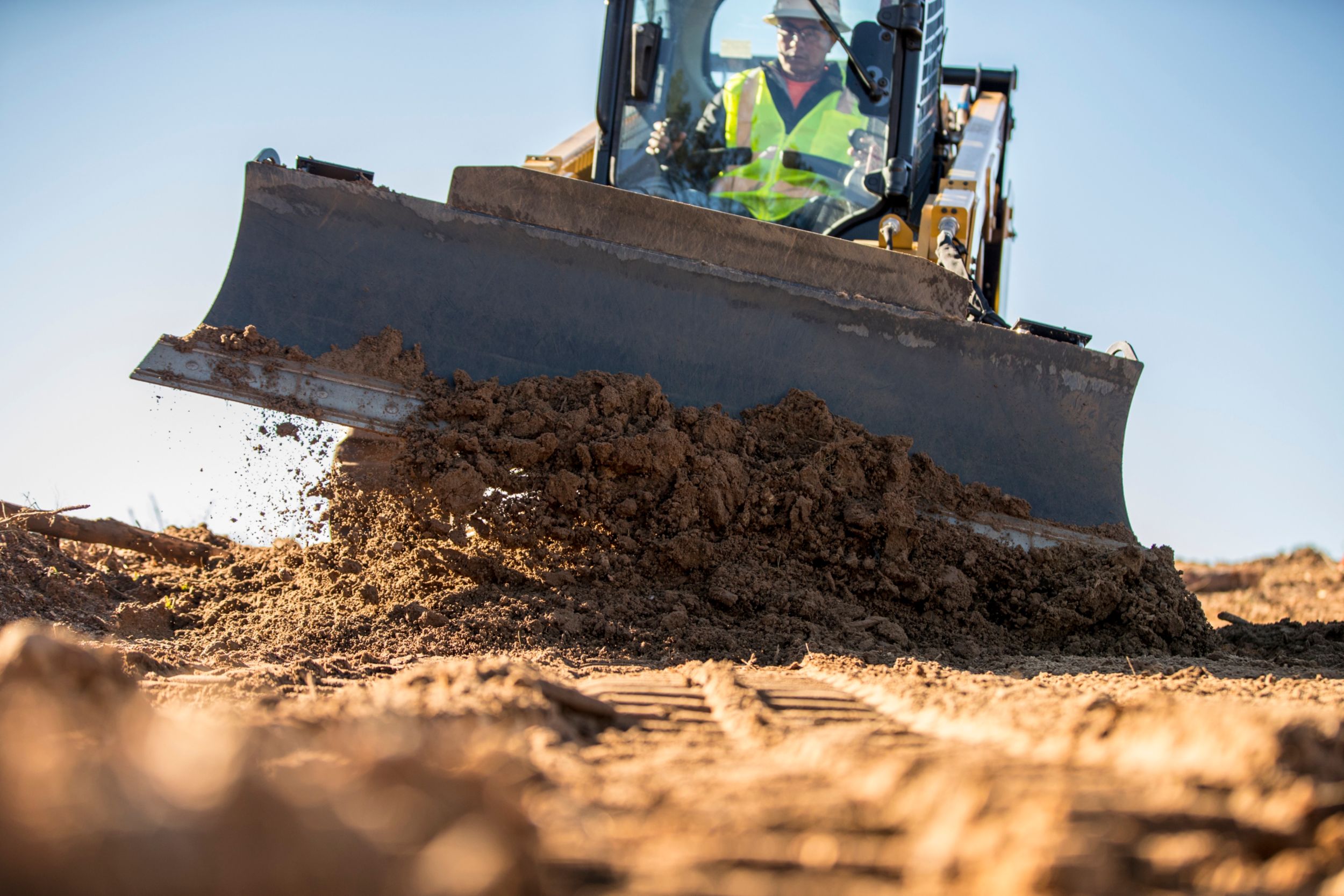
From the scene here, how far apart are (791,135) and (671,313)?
1512mm

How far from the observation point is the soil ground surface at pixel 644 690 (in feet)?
3.26

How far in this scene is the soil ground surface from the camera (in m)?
0.99

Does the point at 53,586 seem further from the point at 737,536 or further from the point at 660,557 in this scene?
the point at 737,536

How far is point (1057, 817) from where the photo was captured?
111 centimetres

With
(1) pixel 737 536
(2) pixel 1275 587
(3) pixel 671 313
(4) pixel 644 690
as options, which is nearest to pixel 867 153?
(3) pixel 671 313

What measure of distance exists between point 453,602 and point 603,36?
3104 mm

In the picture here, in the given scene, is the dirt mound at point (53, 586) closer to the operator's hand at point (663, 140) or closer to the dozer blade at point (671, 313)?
the dozer blade at point (671, 313)

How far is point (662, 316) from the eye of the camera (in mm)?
3838

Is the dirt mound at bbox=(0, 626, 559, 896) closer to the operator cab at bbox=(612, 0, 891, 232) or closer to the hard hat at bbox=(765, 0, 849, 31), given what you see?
the operator cab at bbox=(612, 0, 891, 232)

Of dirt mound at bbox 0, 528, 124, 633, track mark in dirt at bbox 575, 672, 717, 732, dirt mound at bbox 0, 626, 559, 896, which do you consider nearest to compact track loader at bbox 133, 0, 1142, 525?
dirt mound at bbox 0, 528, 124, 633

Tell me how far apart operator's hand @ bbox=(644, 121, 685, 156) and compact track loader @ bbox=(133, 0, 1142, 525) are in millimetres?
895

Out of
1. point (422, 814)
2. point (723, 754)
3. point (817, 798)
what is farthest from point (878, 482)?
point (422, 814)

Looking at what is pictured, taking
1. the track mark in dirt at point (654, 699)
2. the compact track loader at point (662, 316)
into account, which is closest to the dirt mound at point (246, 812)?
the track mark in dirt at point (654, 699)

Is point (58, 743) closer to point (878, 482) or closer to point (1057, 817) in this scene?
point (1057, 817)
